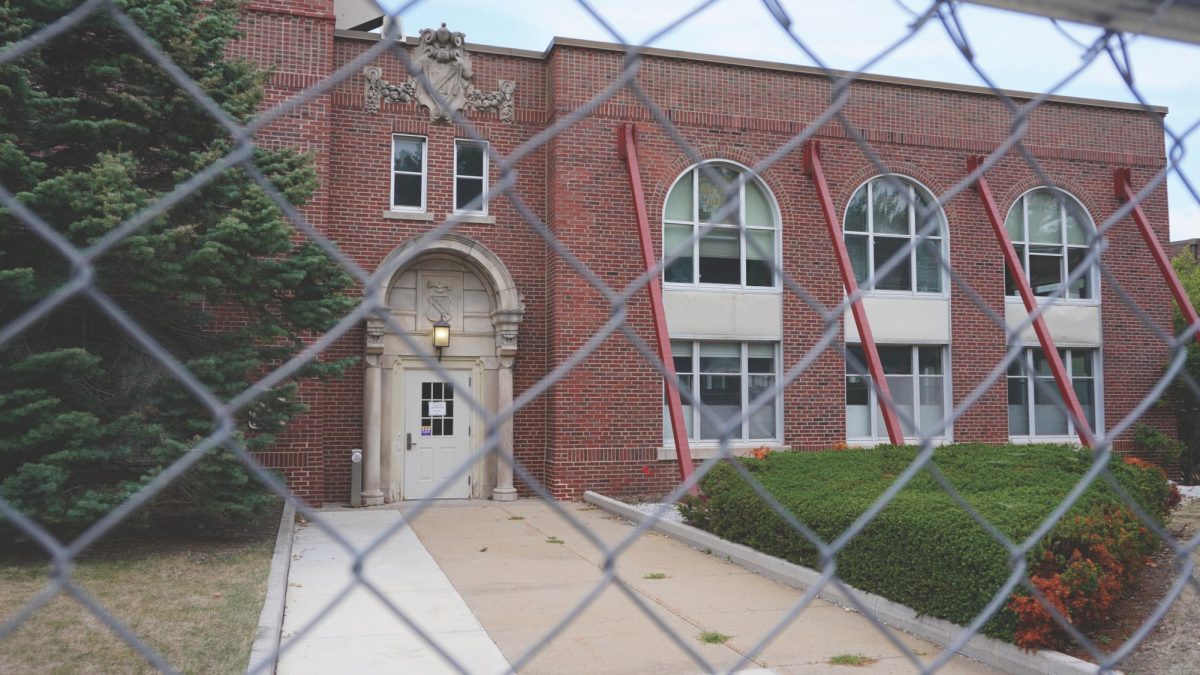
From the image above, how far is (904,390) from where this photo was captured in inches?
645

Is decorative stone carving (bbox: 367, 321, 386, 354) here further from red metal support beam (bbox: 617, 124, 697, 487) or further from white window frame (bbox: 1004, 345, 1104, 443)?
white window frame (bbox: 1004, 345, 1104, 443)

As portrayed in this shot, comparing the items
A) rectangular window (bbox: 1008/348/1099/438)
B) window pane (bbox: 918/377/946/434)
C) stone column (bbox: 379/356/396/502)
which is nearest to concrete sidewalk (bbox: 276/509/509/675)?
stone column (bbox: 379/356/396/502)

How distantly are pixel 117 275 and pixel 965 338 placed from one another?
14027 mm

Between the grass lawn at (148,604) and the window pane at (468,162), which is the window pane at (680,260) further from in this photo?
the grass lawn at (148,604)

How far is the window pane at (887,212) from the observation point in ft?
53.5

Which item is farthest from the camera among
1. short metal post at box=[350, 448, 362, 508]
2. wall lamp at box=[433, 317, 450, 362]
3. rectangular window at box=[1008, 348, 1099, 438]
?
rectangular window at box=[1008, 348, 1099, 438]

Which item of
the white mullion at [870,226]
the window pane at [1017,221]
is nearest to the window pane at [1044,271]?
the window pane at [1017,221]

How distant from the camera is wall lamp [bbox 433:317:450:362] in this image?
1434 centimetres

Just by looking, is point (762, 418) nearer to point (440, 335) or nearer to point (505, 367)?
point (505, 367)

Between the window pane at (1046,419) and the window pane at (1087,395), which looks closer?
the window pane at (1046,419)

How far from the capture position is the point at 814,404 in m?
15.6

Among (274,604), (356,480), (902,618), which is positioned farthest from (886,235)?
(274,604)

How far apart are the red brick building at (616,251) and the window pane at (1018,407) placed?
43mm

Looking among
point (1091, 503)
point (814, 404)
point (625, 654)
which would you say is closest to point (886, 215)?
point (814, 404)
